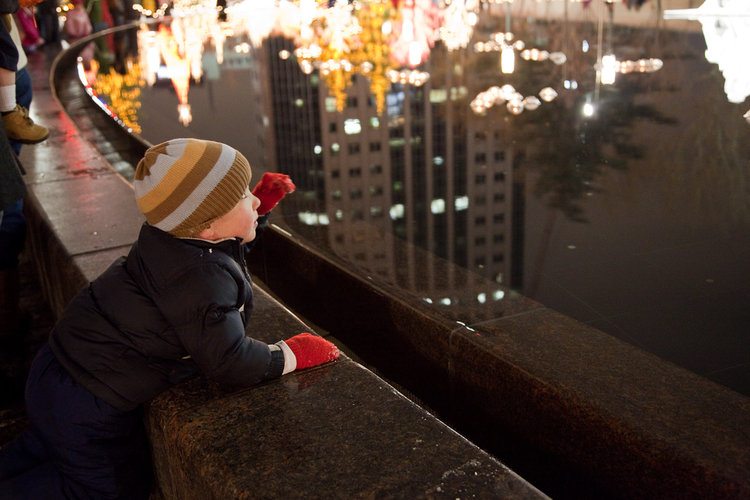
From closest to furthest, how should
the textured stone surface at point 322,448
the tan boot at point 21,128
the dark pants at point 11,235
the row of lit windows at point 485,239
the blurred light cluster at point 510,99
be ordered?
the textured stone surface at point 322,448 → the dark pants at point 11,235 → the tan boot at point 21,128 → the row of lit windows at point 485,239 → the blurred light cluster at point 510,99

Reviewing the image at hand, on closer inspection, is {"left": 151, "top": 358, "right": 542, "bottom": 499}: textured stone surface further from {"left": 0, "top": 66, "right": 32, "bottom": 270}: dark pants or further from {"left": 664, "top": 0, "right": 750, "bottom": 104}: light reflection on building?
{"left": 664, "top": 0, "right": 750, "bottom": 104}: light reflection on building

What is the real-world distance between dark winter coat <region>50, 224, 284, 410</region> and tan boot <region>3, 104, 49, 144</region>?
1.66 metres

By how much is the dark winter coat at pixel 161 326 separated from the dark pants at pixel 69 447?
0.06 m

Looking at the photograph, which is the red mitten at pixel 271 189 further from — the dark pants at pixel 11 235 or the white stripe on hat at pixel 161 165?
the dark pants at pixel 11 235

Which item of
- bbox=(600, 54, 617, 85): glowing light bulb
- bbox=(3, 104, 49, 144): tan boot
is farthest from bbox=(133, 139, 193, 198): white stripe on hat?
bbox=(600, 54, 617, 85): glowing light bulb

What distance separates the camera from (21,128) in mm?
3727

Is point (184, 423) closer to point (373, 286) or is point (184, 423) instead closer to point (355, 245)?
point (373, 286)

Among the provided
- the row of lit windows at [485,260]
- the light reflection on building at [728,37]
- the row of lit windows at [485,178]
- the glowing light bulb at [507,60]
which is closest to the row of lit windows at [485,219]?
the row of lit windows at [485,260]

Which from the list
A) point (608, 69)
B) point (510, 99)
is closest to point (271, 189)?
point (510, 99)

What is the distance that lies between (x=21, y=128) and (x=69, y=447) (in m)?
1.95

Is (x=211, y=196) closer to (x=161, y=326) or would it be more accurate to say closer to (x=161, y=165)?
(x=161, y=165)

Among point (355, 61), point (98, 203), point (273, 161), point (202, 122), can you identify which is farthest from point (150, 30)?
point (98, 203)

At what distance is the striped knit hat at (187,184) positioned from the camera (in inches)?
88.0

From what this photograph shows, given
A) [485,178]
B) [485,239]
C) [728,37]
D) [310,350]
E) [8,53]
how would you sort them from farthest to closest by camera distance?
[728,37] < [485,178] < [485,239] < [8,53] < [310,350]
